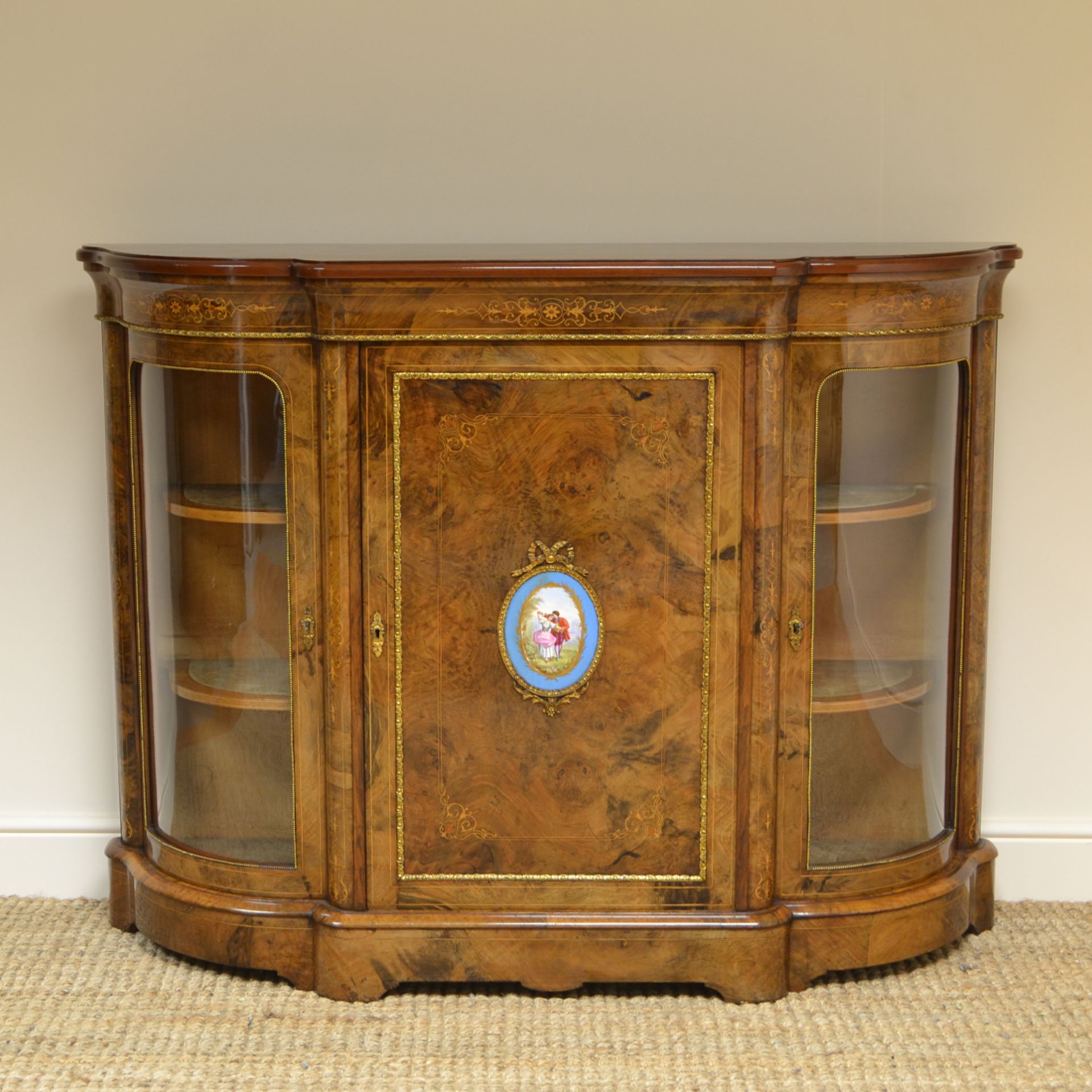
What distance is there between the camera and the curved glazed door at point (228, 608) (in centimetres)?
234

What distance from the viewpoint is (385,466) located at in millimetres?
2289

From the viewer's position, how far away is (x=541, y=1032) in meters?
2.32

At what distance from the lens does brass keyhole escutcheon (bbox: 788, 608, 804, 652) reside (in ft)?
7.72

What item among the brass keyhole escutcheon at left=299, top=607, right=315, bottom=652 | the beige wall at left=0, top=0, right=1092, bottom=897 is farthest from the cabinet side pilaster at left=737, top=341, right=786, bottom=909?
the brass keyhole escutcheon at left=299, top=607, right=315, bottom=652

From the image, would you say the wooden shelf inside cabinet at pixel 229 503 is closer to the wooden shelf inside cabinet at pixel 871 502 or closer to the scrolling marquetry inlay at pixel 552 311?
the scrolling marquetry inlay at pixel 552 311

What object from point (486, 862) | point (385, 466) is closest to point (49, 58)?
point (385, 466)

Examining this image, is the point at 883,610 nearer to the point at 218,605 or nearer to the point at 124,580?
the point at 218,605

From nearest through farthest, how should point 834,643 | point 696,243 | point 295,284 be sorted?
point 295,284 → point 834,643 → point 696,243

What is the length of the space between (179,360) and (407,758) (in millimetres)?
742

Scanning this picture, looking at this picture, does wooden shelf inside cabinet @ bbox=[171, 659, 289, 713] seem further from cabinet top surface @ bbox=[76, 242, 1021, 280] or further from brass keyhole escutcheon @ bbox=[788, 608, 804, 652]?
brass keyhole escutcheon @ bbox=[788, 608, 804, 652]

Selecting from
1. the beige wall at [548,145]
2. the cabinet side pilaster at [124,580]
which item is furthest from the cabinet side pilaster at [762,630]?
the cabinet side pilaster at [124,580]

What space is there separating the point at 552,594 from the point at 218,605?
0.57 metres

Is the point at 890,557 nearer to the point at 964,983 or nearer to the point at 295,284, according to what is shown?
the point at 964,983

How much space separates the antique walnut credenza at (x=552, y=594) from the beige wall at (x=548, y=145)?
0.27 m
